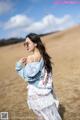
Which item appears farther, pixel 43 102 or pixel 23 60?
pixel 43 102

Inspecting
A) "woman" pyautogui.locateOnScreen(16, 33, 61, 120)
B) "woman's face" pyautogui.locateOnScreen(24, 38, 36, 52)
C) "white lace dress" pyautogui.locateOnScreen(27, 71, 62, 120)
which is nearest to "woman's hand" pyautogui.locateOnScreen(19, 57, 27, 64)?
"woman" pyautogui.locateOnScreen(16, 33, 61, 120)

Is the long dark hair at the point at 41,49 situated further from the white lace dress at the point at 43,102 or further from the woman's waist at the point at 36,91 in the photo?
the woman's waist at the point at 36,91

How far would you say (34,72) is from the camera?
404 cm

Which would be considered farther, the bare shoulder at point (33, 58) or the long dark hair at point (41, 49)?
the long dark hair at point (41, 49)

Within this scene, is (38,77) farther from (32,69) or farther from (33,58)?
(33,58)

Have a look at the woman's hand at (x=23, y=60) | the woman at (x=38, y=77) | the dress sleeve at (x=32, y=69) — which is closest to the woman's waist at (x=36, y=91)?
the woman at (x=38, y=77)

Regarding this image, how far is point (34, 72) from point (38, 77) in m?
0.10

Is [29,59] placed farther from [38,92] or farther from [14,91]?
[14,91]

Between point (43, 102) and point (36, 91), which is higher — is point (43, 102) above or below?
below

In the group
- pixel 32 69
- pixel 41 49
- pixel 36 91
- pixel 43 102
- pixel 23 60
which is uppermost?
pixel 41 49

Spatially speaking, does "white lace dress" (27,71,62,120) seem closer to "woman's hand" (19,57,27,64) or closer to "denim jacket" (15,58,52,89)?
"denim jacket" (15,58,52,89)

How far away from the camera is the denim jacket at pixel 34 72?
4035 millimetres

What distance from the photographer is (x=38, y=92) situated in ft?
13.5

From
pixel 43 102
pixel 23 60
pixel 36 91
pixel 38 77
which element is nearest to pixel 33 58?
pixel 23 60
